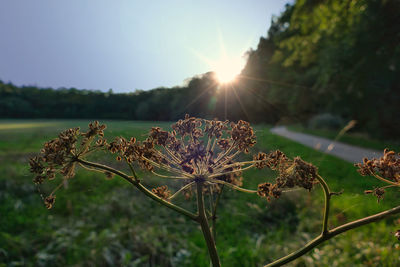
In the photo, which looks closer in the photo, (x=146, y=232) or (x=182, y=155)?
(x=182, y=155)

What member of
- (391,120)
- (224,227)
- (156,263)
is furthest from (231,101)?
(391,120)

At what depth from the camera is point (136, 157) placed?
861 millimetres

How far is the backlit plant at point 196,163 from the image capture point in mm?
721

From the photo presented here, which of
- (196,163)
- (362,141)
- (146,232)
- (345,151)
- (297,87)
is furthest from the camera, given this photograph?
(297,87)

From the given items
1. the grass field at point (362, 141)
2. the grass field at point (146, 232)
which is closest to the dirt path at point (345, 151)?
the grass field at point (362, 141)

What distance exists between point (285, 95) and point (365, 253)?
19.1m

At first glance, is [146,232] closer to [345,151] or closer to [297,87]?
[345,151]

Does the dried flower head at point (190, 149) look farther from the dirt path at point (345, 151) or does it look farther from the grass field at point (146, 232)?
the dirt path at point (345, 151)

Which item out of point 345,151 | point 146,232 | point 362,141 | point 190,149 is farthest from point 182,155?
point 345,151

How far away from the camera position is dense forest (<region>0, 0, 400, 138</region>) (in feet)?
4.60

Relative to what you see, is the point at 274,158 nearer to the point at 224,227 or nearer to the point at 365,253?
the point at 365,253

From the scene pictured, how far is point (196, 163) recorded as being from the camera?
90 cm

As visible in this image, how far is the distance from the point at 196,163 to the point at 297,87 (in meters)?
21.5

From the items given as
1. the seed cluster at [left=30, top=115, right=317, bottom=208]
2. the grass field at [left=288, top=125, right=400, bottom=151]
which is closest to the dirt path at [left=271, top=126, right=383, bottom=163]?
the grass field at [left=288, top=125, right=400, bottom=151]
